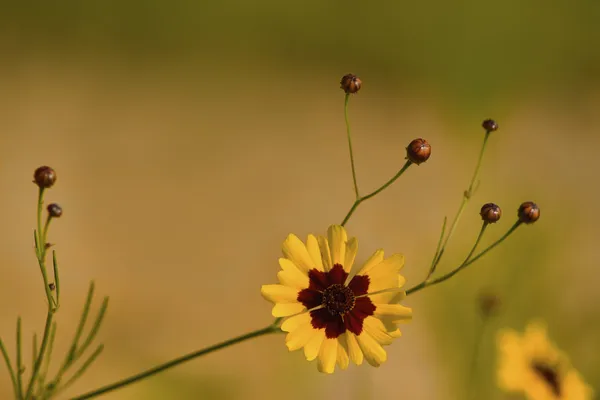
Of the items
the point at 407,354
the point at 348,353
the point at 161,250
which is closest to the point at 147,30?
the point at 161,250

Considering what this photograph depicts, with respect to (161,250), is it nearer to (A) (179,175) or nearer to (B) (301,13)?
(A) (179,175)

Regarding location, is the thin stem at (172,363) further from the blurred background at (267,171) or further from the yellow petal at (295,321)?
the blurred background at (267,171)

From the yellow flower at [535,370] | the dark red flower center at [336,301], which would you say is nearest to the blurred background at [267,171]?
the yellow flower at [535,370]

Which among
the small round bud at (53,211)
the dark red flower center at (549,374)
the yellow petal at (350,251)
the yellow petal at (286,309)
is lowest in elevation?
the dark red flower center at (549,374)

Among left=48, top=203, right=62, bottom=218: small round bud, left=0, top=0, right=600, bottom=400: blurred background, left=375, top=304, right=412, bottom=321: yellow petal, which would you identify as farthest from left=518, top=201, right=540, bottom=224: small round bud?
left=0, top=0, right=600, bottom=400: blurred background

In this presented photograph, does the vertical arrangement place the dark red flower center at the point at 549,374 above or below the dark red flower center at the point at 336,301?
below

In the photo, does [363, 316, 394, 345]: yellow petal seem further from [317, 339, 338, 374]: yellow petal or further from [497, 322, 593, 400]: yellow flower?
[497, 322, 593, 400]: yellow flower

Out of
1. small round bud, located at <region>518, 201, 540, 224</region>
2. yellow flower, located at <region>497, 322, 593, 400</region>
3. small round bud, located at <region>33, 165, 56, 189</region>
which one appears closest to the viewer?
small round bud, located at <region>33, 165, 56, 189</region>

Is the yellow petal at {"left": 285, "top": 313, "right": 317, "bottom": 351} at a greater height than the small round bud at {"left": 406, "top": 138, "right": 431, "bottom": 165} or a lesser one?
lesser
